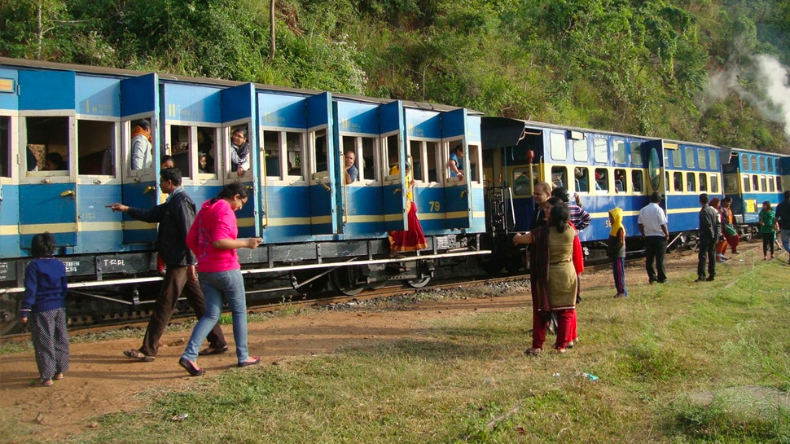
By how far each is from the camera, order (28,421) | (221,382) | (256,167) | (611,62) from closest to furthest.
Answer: (28,421) → (221,382) → (256,167) → (611,62)

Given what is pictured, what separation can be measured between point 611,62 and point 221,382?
3005cm

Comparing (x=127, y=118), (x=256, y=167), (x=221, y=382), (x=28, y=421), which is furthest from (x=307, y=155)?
(x=28, y=421)

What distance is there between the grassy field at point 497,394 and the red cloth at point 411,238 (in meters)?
3.26

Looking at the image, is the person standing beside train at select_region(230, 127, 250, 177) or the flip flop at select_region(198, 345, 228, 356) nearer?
the flip flop at select_region(198, 345, 228, 356)

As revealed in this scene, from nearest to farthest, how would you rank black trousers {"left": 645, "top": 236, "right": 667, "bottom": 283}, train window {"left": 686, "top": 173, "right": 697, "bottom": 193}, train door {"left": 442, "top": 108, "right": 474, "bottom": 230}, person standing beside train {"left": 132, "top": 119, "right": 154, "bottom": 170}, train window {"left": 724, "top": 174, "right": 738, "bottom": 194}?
person standing beside train {"left": 132, "top": 119, "right": 154, "bottom": 170}, black trousers {"left": 645, "top": 236, "right": 667, "bottom": 283}, train door {"left": 442, "top": 108, "right": 474, "bottom": 230}, train window {"left": 686, "top": 173, "right": 697, "bottom": 193}, train window {"left": 724, "top": 174, "right": 738, "bottom": 194}

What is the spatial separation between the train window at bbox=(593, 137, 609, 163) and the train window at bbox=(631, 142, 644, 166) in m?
1.53

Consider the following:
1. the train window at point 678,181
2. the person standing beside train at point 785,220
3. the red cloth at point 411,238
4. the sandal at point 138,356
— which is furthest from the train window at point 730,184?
the sandal at point 138,356

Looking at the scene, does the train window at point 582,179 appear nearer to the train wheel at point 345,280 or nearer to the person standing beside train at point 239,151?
the train wheel at point 345,280

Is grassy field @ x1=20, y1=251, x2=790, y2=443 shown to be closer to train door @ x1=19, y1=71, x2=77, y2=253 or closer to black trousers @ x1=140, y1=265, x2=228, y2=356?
black trousers @ x1=140, y1=265, x2=228, y2=356

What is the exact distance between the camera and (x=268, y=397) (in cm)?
534

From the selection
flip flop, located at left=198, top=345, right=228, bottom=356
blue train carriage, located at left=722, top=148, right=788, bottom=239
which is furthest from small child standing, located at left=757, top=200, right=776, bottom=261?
flip flop, located at left=198, top=345, right=228, bottom=356

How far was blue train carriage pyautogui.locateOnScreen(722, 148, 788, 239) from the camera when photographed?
2350 cm

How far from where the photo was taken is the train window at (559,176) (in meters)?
14.7

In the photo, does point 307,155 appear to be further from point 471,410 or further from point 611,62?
point 611,62
